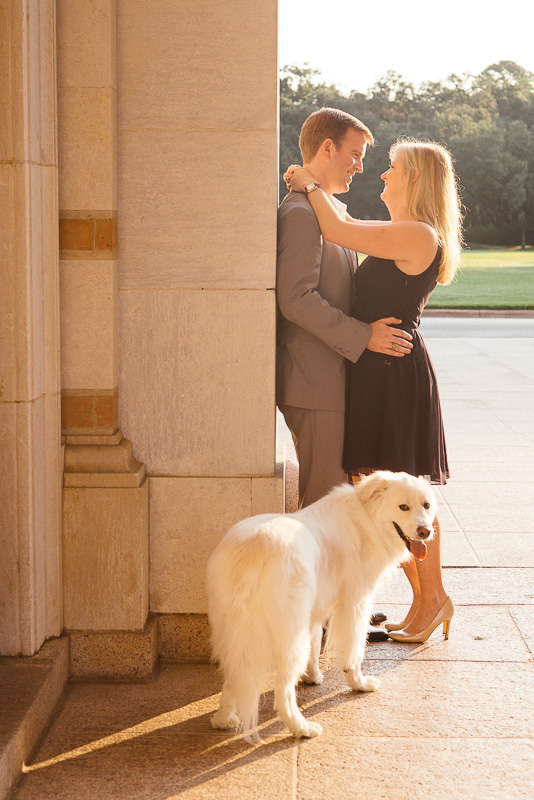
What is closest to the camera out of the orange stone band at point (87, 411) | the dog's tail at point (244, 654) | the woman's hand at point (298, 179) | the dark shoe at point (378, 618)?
the dog's tail at point (244, 654)

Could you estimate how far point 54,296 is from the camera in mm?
4340

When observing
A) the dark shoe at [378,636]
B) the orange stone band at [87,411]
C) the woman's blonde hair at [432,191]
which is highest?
the woman's blonde hair at [432,191]

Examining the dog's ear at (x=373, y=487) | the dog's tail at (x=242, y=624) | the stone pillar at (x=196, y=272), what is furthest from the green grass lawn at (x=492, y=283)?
the dog's tail at (x=242, y=624)

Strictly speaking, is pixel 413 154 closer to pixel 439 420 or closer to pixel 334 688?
pixel 439 420

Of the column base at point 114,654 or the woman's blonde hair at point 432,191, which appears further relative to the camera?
the woman's blonde hair at point 432,191

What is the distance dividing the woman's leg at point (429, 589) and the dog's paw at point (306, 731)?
125cm

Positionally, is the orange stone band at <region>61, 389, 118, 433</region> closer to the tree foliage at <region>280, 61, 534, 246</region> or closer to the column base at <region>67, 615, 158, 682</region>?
the column base at <region>67, 615, 158, 682</region>

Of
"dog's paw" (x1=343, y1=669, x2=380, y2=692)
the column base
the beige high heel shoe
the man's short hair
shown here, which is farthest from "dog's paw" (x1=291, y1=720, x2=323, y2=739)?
the man's short hair

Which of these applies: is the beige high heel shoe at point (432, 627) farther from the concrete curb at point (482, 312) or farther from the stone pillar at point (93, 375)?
the concrete curb at point (482, 312)

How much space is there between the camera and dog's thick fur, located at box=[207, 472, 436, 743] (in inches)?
146

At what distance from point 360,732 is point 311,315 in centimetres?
197

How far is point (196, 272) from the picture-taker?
4570 mm

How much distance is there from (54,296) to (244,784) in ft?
7.59

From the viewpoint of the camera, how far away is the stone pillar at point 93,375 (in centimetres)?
434
